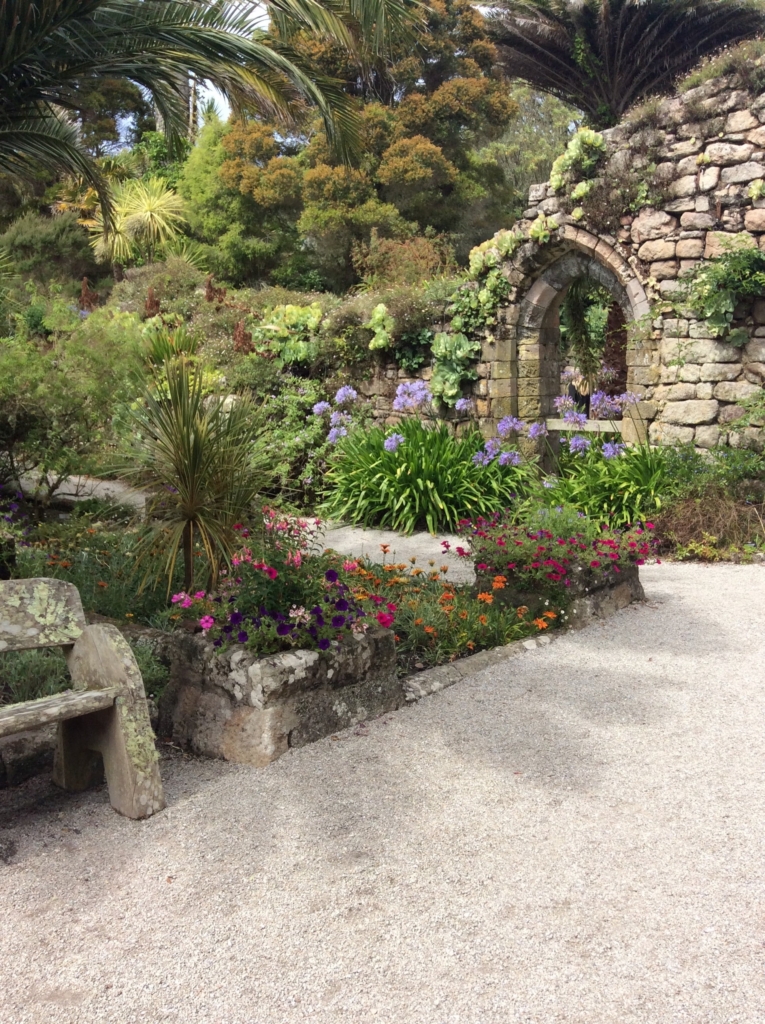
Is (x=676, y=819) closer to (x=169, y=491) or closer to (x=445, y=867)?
(x=445, y=867)

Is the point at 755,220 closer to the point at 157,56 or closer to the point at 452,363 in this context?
the point at 452,363

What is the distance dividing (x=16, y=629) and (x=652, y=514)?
5556mm

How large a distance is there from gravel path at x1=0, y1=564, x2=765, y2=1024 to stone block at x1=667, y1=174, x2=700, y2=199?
18.4 ft

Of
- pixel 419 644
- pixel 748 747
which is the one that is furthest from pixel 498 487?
pixel 748 747

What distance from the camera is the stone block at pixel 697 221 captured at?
26.1ft

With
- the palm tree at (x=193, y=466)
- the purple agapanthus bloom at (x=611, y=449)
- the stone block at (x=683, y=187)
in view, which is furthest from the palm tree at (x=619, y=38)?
the palm tree at (x=193, y=466)

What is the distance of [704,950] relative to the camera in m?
2.30

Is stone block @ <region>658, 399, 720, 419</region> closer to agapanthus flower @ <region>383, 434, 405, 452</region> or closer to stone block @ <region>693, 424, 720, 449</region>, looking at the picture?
stone block @ <region>693, 424, 720, 449</region>

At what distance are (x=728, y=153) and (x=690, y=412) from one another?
2.23 m

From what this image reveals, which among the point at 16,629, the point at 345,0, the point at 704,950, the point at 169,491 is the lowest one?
the point at 704,950

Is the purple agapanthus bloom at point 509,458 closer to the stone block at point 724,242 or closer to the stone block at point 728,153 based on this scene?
the stone block at point 724,242

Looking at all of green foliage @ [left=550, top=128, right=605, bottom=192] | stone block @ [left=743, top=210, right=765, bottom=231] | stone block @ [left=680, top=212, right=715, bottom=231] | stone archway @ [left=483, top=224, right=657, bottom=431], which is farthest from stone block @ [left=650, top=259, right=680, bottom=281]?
green foliage @ [left=550, top=128, right=605, bottom=192]

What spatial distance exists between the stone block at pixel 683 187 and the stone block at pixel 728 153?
0.22 m

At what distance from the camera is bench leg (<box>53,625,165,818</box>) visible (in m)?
2.93
